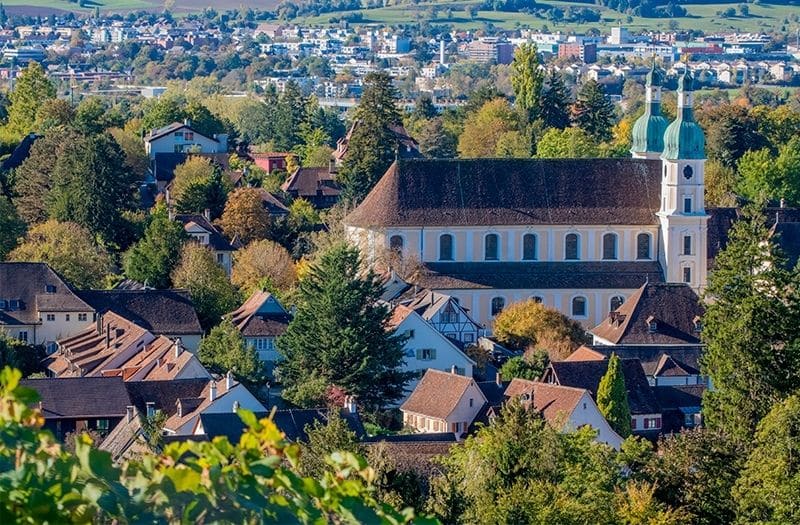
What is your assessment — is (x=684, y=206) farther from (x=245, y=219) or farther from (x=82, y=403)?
(x=82, y=403)

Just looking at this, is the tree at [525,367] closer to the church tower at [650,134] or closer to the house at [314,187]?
the church tower at [650,134]

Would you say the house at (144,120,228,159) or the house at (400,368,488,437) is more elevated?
the house at (400,368,488,437)

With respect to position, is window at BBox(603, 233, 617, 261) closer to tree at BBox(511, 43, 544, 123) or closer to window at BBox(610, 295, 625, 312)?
window at BBox(610, 295, 625, 312)

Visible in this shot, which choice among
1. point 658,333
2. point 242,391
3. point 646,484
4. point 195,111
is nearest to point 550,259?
point 658,333

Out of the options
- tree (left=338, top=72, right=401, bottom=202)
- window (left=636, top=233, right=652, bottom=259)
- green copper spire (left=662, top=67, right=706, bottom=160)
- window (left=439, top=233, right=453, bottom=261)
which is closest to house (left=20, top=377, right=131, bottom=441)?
window (left=439, top=233, right=453, bottom=261)

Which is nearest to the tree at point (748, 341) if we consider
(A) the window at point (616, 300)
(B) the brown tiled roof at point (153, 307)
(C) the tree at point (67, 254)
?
(B) the brown tiled roof at point (153, 307)

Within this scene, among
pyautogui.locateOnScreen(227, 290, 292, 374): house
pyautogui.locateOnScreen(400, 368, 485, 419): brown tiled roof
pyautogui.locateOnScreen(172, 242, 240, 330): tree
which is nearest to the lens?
pyautogui.locateOnScreen(400, 368, 485, 419): brown tiled roof

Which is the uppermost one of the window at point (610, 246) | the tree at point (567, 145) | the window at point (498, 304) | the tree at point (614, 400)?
the tree at point (614, 400)
